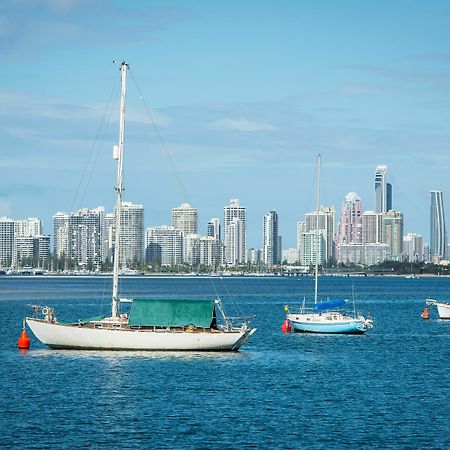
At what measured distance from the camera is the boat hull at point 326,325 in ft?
285

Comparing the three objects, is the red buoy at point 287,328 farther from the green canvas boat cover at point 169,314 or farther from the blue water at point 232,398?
the green canvas boat cover at point 169,314

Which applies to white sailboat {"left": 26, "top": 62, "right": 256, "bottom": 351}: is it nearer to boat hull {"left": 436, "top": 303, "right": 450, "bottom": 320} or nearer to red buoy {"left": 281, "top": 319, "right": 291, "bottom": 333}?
red buoy {"left": 281, "top": 319, "right": 291, "bottom": 333}

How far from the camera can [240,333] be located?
216 ft

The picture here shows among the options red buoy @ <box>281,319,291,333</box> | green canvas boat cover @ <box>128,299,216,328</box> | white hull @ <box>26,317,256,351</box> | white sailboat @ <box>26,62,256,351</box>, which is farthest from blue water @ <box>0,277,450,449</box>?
red buoy @ <box>281,319,291,333</box>

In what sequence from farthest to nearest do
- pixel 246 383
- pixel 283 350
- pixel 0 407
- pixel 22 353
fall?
1. pixel 283 350
2. pixel 22 353
3. pixel 246 383
4. pixel 0 407

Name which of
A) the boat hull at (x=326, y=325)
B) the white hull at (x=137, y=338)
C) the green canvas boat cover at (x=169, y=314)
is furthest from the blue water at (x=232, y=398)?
the boat hull at (x=326, y=325)

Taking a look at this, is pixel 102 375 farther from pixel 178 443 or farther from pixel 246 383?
pixel 178 443

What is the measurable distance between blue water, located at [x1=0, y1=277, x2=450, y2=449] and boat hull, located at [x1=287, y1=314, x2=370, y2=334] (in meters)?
8.30

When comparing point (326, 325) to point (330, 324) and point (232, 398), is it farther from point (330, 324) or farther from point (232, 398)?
point (232, 398)

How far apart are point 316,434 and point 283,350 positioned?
105 ft

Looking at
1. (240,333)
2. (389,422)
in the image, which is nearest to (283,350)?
(240,333)

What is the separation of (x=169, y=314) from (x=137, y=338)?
101 inches

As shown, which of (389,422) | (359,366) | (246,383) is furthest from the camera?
(359,366)

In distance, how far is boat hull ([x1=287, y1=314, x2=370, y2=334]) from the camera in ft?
285
